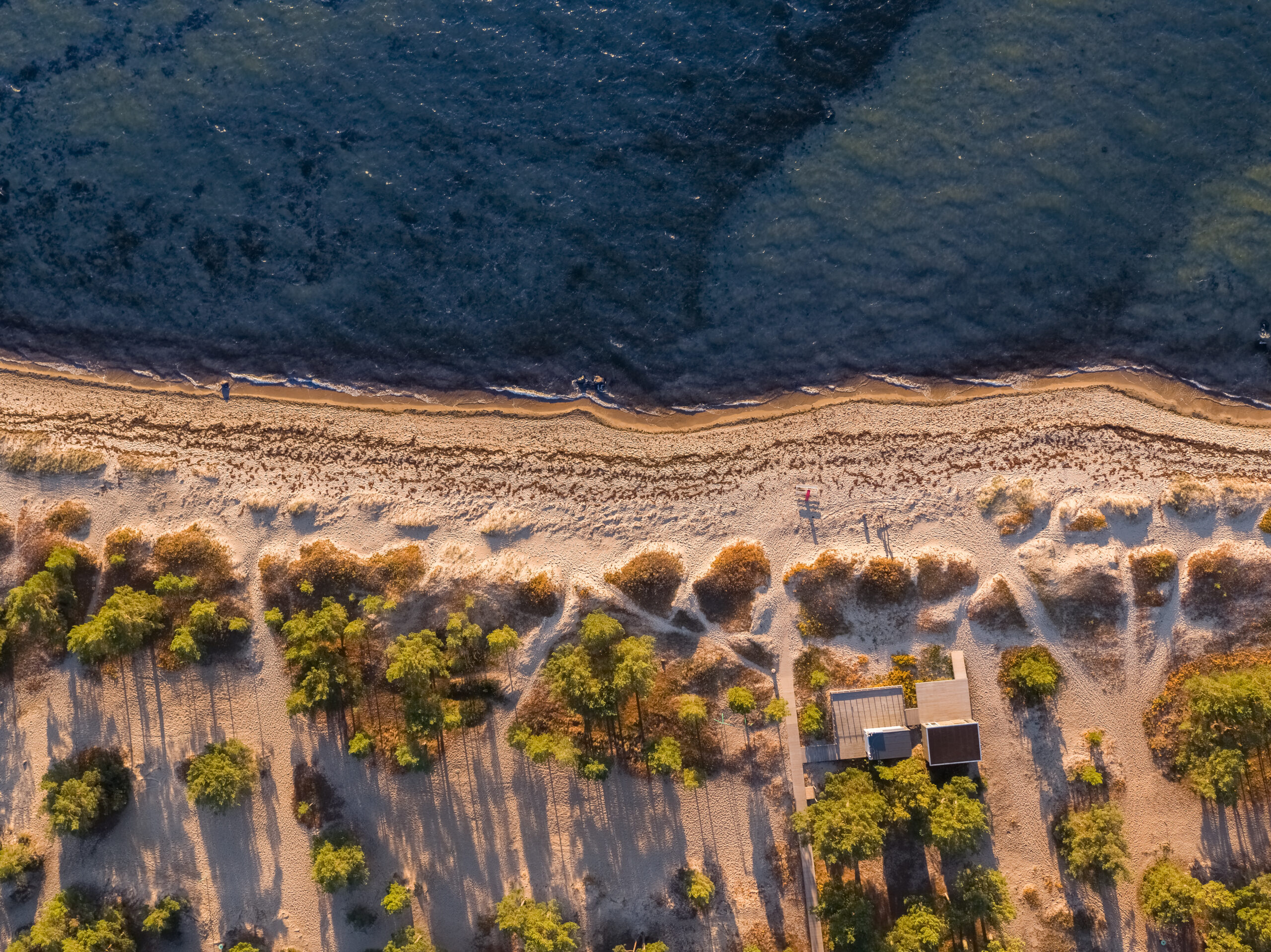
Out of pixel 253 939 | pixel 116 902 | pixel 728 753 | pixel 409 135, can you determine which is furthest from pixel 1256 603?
pixel 116 902

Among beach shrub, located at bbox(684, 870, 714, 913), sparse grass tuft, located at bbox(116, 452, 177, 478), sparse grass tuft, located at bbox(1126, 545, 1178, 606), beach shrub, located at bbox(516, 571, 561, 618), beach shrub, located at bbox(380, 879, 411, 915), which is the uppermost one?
sparse grass tuft, located at bbox(116, 452, 177, 478)

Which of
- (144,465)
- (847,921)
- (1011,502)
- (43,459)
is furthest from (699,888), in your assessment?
(43,459)

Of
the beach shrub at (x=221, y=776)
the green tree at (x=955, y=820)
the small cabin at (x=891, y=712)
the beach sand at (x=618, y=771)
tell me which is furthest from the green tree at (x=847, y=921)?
the beach shrub at (x=221, y=776)

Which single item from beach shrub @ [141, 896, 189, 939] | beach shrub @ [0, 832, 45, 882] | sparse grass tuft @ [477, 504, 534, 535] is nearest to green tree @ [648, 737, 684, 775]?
sparse grass tuft @ [477, 504, 534, 535]

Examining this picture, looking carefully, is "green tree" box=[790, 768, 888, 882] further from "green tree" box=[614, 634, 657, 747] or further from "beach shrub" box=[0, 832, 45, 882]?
"beach shrub" box=[0, 832, 45, 882]

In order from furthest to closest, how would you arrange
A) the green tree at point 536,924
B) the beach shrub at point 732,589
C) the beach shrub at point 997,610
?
the beach shrub at point 732,589
the beach shrub at point 997,610
the green tree at point 536,924

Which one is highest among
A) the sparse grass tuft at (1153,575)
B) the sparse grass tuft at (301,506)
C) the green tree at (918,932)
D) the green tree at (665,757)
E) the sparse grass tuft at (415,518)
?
the sparse grass tuft at (301,506)

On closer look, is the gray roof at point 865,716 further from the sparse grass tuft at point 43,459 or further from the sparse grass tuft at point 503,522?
the sparse grass tuft at point 43,459

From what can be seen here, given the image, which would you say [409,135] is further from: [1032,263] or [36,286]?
[1032,263]
